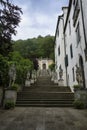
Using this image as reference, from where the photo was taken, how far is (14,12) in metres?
7.83

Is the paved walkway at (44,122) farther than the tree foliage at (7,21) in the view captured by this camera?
No

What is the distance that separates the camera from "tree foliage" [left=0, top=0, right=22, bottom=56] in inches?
288

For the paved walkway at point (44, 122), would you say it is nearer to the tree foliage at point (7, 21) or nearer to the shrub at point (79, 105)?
the shrub at point (79, 105)

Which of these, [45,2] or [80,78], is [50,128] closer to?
→ [45,2]

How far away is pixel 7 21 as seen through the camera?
795cm

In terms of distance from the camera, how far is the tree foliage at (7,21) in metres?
7.31

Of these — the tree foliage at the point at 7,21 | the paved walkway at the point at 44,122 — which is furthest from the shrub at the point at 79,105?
the tree foliage at the point at 7,21

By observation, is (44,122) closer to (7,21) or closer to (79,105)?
(79,105)

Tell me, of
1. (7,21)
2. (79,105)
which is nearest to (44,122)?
(79,105)

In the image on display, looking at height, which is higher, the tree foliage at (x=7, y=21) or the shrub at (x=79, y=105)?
the tree foliage at (x=7, y=21)

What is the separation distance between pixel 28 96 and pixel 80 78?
4460 mm

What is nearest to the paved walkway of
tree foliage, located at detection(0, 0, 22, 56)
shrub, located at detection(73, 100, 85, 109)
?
shrub, located at detection(73, 100, 85, 109)

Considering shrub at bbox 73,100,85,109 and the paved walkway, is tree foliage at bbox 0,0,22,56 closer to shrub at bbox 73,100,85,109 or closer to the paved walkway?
the paved walkway

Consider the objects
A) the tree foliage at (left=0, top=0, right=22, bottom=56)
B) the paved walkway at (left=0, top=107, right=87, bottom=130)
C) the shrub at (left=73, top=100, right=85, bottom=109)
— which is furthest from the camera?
the shrub at (left=73, top=100, right=85, bottom=109)
